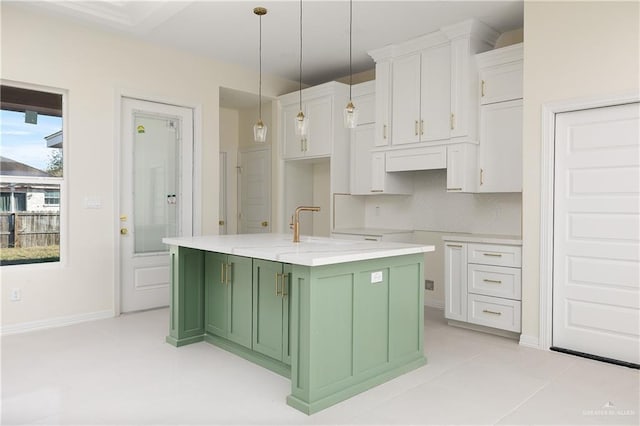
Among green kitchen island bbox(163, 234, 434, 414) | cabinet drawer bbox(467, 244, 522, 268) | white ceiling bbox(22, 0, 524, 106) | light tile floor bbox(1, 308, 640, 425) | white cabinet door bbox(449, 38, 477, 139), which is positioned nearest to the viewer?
light tile floor bbox(1, 308, 640, 425)

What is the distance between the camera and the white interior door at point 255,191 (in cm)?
641

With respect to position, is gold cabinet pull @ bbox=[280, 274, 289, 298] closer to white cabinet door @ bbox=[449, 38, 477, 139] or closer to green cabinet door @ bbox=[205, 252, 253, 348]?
green cabinet door @ bbox=[205, 252, 253, 348]

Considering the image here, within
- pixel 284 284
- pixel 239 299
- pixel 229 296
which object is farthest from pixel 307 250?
pixel 229 296

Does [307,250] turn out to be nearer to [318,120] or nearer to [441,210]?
[441,210]

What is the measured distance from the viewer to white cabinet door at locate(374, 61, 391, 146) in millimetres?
4934

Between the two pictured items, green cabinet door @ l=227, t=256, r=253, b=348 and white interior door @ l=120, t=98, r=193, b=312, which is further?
white interior door @ l=120, t=98, r=193, b=312

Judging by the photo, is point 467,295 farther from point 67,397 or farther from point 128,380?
point 67,397

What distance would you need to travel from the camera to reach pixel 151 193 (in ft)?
16.4

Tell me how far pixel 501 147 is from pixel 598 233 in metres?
1.19

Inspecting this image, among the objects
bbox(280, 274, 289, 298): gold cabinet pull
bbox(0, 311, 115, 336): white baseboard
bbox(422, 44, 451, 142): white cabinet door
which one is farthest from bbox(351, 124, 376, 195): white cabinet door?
bbox(0, 311, 115, 336): white baseboard

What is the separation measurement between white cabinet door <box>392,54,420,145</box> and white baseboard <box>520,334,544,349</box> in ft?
6.94

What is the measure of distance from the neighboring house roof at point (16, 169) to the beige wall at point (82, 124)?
0.28 m

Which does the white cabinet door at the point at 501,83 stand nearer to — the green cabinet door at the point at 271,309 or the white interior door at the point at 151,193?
the green cabinet door at the point at 271,309

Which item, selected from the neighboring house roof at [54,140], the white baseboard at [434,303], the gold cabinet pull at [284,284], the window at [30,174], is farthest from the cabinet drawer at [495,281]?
the neighboring house roof at [54,140]
